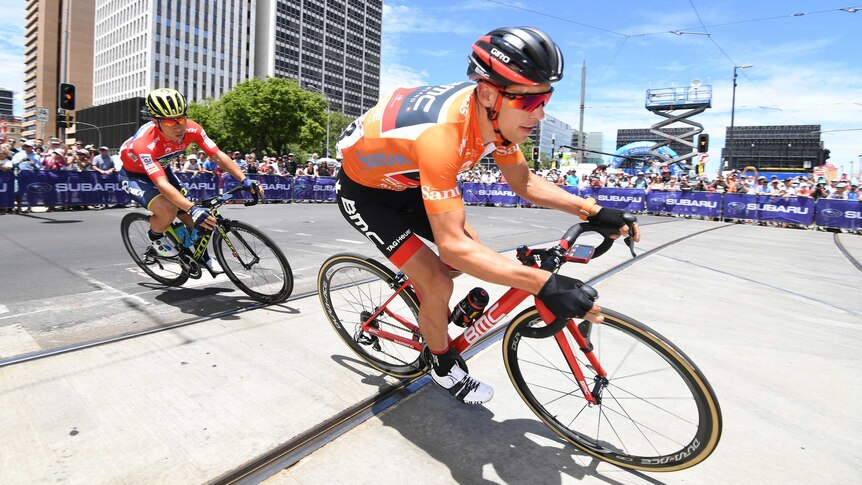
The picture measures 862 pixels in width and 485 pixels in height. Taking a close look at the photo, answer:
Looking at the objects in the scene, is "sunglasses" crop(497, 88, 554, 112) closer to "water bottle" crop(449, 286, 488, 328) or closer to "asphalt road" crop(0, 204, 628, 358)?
"water bottle" crop(449, 286, 488, 328)

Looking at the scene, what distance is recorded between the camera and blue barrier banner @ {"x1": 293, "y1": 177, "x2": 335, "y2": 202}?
20625 mm

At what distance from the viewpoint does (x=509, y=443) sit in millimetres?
2379

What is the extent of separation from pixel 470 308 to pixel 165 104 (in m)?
3.57

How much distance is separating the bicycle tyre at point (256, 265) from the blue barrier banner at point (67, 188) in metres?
11.0

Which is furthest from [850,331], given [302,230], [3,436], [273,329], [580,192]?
[580,192]

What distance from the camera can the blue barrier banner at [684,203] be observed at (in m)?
20.4

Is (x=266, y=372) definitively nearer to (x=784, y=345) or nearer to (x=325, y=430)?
(x=325, y=430)

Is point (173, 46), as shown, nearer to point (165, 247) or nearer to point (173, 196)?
point (165, 247)

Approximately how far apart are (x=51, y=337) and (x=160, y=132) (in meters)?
2.11

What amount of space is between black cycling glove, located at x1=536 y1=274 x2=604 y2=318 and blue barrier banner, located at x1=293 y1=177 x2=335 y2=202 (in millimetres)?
19744

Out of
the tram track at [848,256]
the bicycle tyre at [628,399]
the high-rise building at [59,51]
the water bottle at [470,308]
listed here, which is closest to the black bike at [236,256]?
the water bottle at [470,308]

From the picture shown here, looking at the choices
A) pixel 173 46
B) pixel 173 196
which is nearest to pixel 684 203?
pixel 173 196

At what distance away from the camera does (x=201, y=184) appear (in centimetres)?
1677

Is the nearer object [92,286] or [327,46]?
[92,286]
